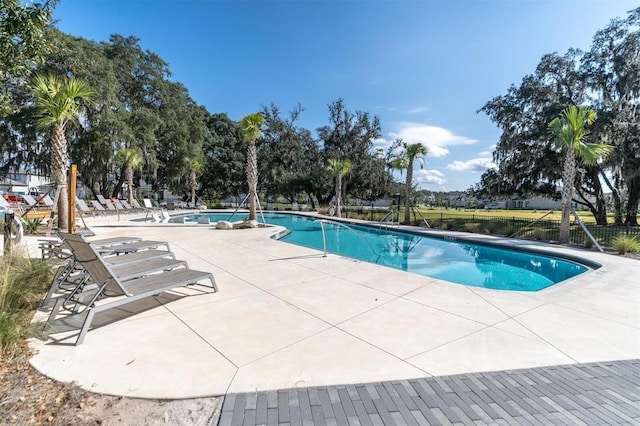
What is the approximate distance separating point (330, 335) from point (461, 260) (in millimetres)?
7630

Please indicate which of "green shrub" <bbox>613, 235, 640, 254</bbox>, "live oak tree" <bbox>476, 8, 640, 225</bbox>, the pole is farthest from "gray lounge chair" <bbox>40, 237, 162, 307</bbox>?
"live oak tree" <bbox>476, 8, 640, 225</bbox>

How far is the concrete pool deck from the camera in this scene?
7.30ft

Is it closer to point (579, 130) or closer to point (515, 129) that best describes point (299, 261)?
point (579, 130)

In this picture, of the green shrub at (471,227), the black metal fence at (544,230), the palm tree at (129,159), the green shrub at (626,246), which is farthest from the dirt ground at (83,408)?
the palm tree at (129,159)

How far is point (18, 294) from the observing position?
119 inches

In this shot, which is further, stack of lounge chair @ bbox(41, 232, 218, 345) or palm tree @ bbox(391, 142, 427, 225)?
palm tree @ bbox(391, 142, 427, 225)

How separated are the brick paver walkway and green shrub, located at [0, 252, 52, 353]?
203 centimetres

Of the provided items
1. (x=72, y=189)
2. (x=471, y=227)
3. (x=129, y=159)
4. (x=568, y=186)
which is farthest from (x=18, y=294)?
(x=129, y=159)

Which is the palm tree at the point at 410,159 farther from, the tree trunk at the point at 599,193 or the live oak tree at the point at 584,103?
the tree trunk at the point at 599,193

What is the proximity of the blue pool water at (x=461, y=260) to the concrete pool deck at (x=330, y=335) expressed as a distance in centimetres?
239

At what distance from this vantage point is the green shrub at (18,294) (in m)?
2.41

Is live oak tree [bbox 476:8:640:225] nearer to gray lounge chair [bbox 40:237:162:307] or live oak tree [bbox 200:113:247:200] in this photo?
gray lounge chair [bbox 40:237:162:307]

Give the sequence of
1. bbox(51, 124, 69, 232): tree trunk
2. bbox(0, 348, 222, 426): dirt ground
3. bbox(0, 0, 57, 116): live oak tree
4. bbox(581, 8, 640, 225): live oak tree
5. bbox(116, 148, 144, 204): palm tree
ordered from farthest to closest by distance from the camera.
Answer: bbox(116, 148, 144, 204): palm tree
bbox(581, 8, 640, 225): live oak tree
bbox(51, 124, 69, 232): tree trunk
bbox(0, 0, 57, 116): live oak tree
bbox(0, 348, 222, 426): dirt ground

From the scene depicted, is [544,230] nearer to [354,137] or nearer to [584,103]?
[584,103]
